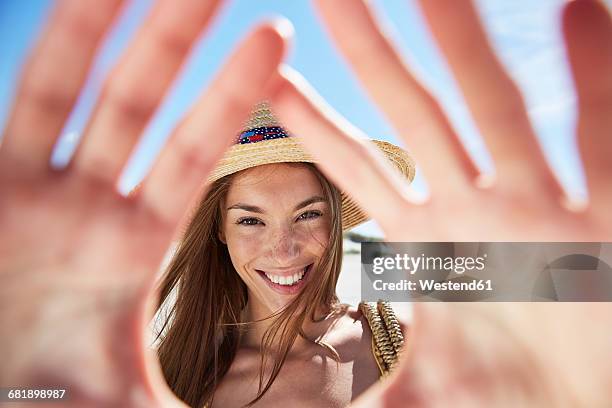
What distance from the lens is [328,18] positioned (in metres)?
0.70

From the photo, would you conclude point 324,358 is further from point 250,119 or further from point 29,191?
point 29,191

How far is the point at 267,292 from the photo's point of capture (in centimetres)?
137

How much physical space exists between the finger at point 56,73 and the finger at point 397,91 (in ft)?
0.77

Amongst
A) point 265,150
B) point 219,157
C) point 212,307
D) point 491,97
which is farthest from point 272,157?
point 491,97

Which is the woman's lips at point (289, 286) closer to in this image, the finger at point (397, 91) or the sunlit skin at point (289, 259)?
the sunlit skin at point (289, 259)

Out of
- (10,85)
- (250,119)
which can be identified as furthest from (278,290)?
(10,85)

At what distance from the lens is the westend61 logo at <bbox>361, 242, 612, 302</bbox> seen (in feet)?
2.74

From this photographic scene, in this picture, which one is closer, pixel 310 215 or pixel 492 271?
pixel 492 271

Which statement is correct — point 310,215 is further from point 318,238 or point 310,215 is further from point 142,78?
point 142,78

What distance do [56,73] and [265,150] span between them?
2.17ft

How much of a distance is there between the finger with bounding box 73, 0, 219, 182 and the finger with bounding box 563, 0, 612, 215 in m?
0.33

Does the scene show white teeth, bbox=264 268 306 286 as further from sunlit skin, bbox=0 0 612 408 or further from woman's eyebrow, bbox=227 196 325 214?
sunlit skin, bbox=0 0 612 408

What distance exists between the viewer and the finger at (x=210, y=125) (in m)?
0.63

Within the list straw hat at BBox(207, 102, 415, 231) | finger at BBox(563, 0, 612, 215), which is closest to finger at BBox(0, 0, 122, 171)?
finger at BBox(563, 0, 612, 215)
